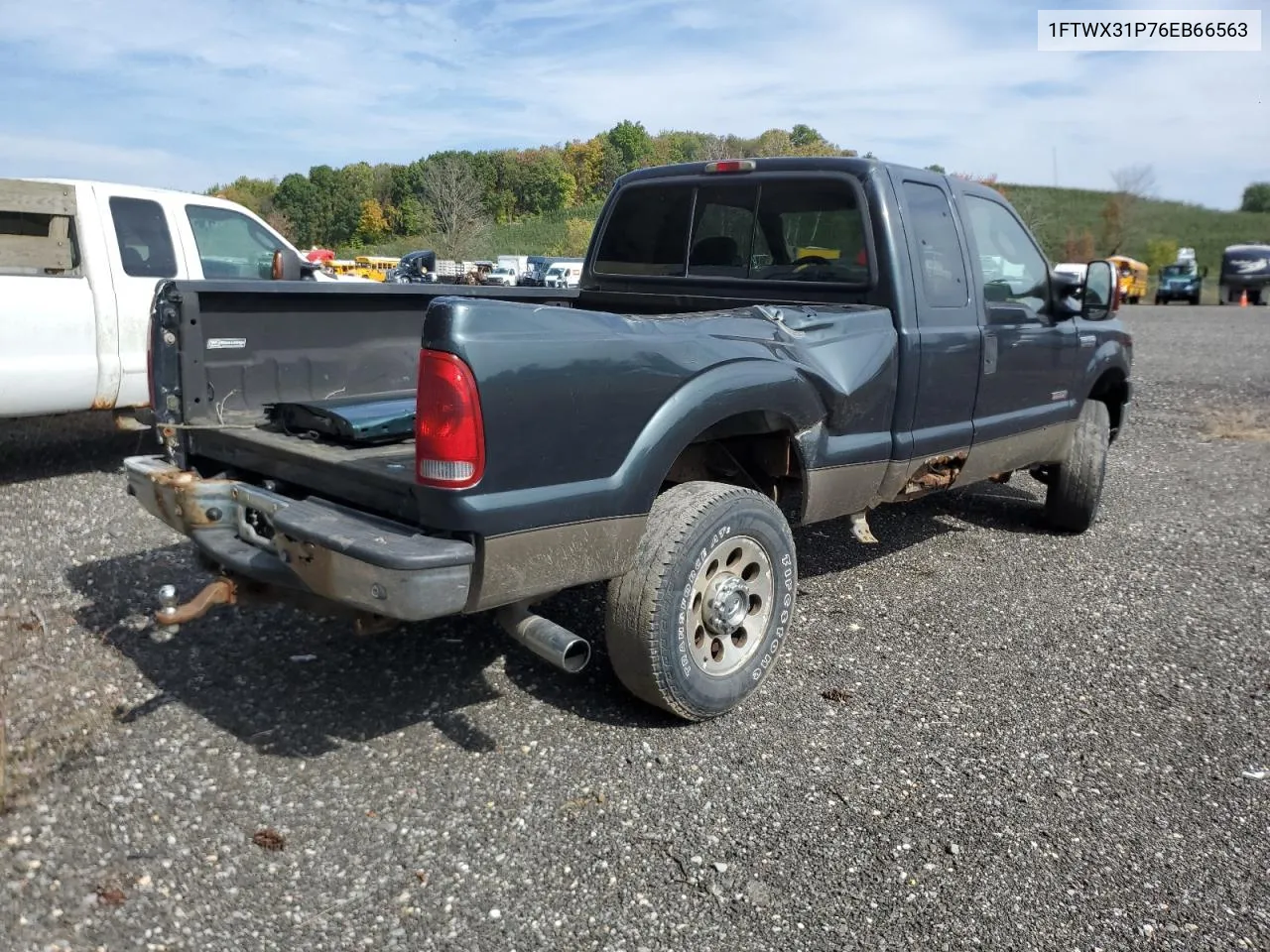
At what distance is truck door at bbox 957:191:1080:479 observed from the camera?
194 inches

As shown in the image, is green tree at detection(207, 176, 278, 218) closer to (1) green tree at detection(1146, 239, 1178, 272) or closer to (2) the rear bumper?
(1) green tree at detection(1146, 239, 1178, 272)

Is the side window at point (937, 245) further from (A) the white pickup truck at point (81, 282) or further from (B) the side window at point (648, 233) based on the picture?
(A) the white pickup truck at point (81, 282)

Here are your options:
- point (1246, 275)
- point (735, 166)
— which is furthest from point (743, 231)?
point (1246, 275)

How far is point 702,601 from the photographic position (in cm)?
360

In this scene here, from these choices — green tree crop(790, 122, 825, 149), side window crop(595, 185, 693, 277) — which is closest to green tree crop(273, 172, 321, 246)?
green tree crop(790, 122, 825, 149)

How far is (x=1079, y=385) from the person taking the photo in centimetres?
582

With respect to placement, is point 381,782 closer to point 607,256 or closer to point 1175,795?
point 1175,795

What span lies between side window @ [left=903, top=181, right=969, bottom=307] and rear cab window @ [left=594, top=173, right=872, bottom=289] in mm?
311

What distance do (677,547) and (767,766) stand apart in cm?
80

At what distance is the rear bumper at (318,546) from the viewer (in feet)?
9.15

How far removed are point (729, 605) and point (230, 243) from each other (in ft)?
19.2

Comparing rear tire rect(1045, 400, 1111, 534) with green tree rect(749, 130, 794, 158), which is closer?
rear tire rect(1045, 400, 1111, 534)

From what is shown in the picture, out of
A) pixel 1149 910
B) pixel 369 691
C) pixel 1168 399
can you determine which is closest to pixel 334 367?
pixel 369 691

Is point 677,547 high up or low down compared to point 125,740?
up
